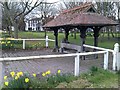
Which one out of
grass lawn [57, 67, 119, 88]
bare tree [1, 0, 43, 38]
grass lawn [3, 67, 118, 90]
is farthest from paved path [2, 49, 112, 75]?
bare tree [1, 0, 43, 38]

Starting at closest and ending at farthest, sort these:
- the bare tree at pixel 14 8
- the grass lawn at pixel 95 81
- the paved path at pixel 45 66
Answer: the grass lawn at pixel 95 81
the paved path at pixel 45 66
the bare tree at pixel 14 8

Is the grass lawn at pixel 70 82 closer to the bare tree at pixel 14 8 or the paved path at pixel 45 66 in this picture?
the paved path at pixel 45 66

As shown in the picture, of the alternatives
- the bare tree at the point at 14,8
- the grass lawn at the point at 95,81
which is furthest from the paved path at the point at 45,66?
the bare tree at the point at 14,8

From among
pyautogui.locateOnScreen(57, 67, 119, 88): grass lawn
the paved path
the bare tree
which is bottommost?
the paved path

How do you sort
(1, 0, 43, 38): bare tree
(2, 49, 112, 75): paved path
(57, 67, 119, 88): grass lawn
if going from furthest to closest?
(1, 0, 43, 38): bare tree
(2, 49, 112, 75): paved path
(57, 67, 119, 88): grass lawn

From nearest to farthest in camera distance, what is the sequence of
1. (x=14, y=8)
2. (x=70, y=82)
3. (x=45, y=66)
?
(x=70, y=82) → (x=45, y=66) → (x=14, y=8)

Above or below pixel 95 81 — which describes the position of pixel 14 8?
above

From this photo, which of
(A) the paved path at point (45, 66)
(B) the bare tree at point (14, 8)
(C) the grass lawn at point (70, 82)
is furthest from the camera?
(B) the bare tree at point (14, 8)

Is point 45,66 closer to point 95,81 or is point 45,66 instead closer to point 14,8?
point 95,81

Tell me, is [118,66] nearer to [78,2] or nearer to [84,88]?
[84,88]

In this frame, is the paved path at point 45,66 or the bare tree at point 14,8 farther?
the bare tree at point 14,8

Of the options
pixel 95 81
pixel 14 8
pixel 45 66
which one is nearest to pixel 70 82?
pixel 95 81

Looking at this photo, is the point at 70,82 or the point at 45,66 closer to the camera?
the point at 70,82

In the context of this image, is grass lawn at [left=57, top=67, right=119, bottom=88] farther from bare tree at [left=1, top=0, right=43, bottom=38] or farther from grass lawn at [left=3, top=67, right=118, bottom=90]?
bare tree at [left=1, top=0, right=43, bottom=38]
